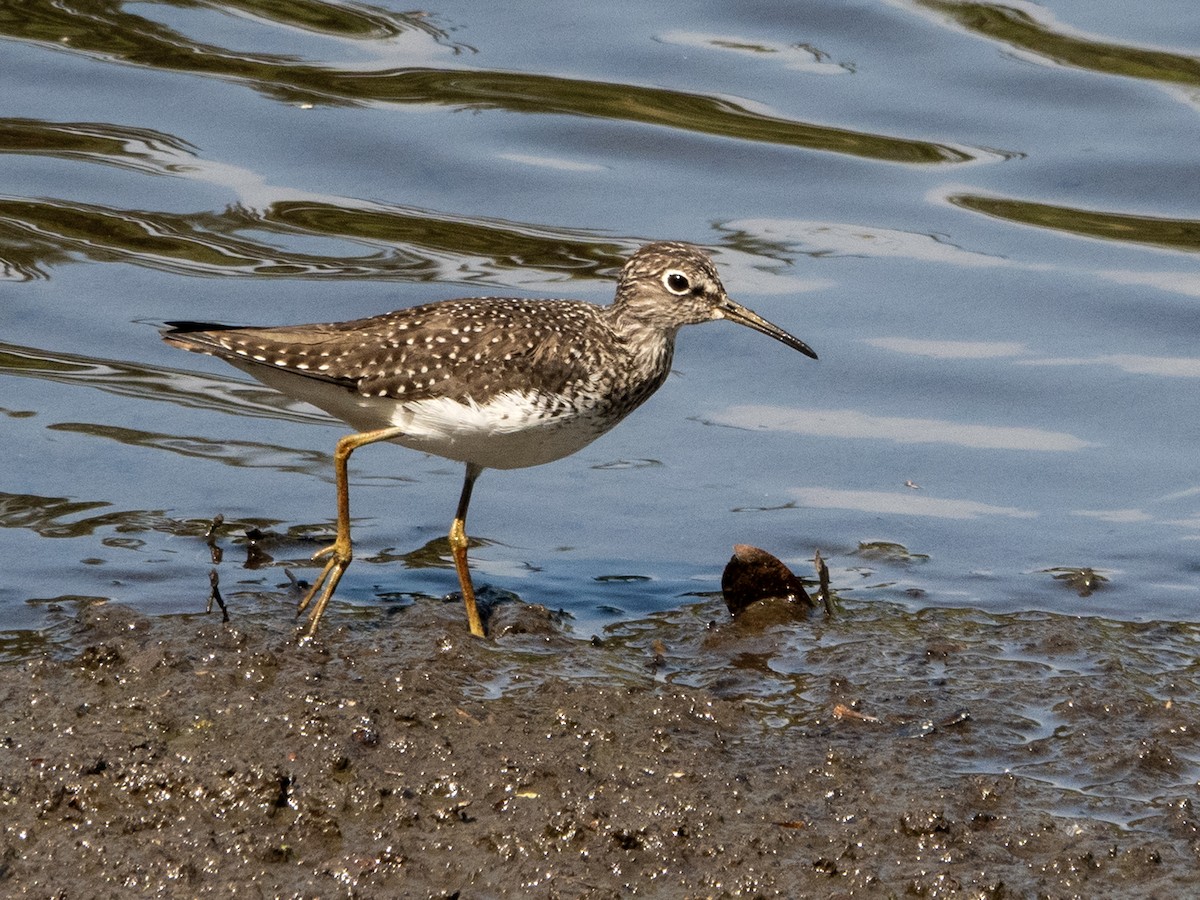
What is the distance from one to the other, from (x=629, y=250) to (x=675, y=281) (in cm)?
344

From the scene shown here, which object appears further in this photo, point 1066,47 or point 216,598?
point 1066,47

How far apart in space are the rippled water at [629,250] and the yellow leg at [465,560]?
484mm

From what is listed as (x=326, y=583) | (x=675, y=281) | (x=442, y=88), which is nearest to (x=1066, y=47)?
(x=442, y=88)

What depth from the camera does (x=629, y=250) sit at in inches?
450

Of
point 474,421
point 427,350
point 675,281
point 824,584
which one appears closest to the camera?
point 474,421

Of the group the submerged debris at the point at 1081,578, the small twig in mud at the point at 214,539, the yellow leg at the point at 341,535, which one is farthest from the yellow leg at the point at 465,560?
the submerged debris at the point at 1081,578

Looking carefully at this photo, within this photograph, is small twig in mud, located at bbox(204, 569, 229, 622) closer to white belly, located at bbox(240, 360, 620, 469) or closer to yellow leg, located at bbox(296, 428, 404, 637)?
yellow leg, located at bbox(296, 428, 404, 637)

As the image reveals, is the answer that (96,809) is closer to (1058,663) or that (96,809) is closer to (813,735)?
(813,735)

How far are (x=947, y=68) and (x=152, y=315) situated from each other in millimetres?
7067

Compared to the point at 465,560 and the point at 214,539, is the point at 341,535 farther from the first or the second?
the point at 214,539

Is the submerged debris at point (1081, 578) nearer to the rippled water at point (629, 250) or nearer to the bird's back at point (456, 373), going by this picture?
the rippled water at point (629, 250)

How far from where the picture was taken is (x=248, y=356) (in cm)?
733

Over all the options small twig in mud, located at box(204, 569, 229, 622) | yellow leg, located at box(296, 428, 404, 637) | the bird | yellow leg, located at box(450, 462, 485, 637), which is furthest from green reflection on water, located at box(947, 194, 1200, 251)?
small twig in mud, located at box(204, 569, 229, 622)

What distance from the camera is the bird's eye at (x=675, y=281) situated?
8031 mm
